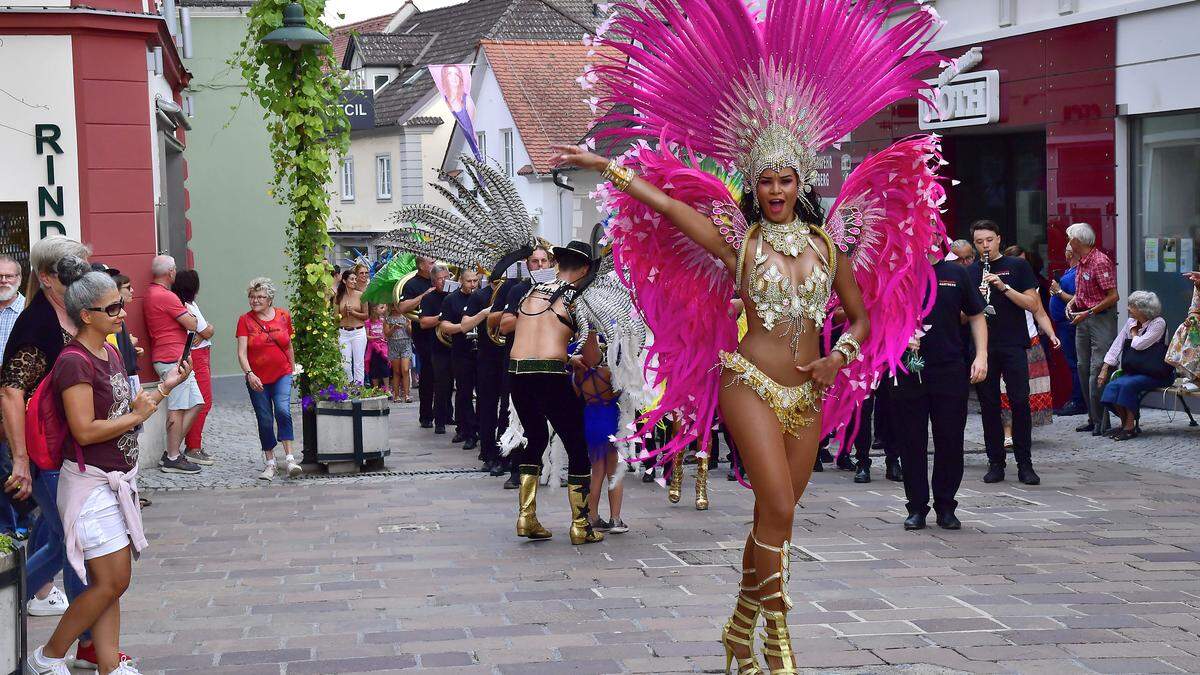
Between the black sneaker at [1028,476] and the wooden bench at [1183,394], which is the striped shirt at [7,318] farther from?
the wooden bench at [1183,394]

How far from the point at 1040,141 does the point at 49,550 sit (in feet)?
43.7

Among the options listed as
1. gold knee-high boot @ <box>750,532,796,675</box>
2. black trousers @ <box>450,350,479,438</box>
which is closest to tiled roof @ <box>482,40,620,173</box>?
black trousers @ <box>450,350,479,438</box>

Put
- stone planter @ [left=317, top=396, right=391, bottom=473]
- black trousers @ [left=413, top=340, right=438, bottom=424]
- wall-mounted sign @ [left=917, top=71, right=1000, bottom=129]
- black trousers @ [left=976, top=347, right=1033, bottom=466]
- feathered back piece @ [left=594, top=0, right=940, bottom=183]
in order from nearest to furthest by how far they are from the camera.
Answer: feathered back piece @ [left=594, top=0, right=940, bottom=183] < black trousers @ [left=976, top=347, right=1033, bottom=466] < stone planter @ [left=317, top=396, right=391, bottom=473] < black trousers @ [left=413, top=340, right=438, bottom=424] < wall-mounted sign @ [left=917, top=71, right=1000, bottom=129]

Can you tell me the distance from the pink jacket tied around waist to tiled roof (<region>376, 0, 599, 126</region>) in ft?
139

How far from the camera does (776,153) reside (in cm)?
598

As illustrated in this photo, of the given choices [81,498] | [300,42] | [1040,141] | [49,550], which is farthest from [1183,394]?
[81,498]

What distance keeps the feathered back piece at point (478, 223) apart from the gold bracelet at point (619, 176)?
13.5ft

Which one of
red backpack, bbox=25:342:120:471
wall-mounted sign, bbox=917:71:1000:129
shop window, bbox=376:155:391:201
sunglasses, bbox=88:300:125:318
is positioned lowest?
red backpack, bbox=25:342:120:471

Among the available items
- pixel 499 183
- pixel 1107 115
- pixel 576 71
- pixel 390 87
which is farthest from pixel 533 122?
pixel 499 183

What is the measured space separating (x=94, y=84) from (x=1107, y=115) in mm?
9989

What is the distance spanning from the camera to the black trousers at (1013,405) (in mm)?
10867

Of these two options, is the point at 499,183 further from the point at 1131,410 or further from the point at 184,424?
the point at 1131,410

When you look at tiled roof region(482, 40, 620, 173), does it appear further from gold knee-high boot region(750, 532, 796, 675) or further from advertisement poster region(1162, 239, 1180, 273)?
gold knee-high boot region(750, 532, 796, 675)

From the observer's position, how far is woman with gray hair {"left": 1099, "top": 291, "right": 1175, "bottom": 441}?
512 inches
